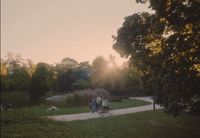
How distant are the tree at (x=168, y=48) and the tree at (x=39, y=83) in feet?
165

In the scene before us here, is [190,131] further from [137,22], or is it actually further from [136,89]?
[136,89]

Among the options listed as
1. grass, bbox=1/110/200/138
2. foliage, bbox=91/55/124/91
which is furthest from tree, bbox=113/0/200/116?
foliage, bbox=91/55/124/91

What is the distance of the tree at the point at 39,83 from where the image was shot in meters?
54.2

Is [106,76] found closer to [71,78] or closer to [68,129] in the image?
[71,78]

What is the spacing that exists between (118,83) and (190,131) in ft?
93.9

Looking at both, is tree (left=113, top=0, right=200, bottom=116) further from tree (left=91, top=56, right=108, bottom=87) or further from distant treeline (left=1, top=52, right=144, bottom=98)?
tree (left=91, top=56, right=108, bottom=87)

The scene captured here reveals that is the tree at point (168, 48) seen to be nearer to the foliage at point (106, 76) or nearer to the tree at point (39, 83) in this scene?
the foliage at point (106, 76)

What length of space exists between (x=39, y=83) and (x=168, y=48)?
175 feet

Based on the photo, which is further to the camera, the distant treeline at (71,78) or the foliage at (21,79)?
the foliage at (21,79)

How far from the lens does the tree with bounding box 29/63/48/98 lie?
5422 centimetres

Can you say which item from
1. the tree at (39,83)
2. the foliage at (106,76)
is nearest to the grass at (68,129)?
the foliage at (106,76)

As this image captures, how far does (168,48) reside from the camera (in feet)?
25.0

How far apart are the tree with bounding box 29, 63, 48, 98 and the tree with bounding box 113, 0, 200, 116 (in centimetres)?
5033

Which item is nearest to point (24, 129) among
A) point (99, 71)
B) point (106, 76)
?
point (106, 76)
